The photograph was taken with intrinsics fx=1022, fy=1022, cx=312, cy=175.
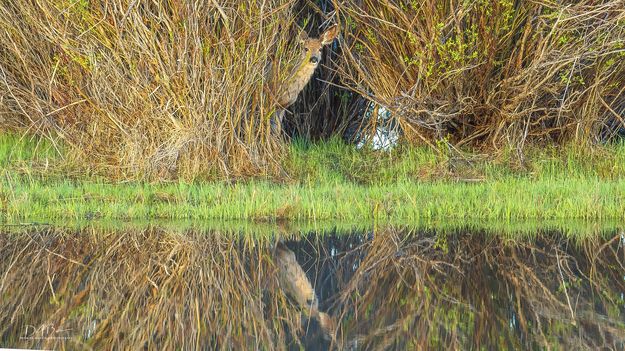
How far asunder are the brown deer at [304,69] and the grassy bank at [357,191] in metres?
0.48

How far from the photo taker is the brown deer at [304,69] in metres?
9.91

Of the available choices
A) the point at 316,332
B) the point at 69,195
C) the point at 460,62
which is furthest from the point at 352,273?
the point at 460,62

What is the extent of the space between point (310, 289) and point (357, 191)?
125 inches

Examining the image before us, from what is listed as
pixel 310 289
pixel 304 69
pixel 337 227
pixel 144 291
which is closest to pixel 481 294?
pixel 310 289

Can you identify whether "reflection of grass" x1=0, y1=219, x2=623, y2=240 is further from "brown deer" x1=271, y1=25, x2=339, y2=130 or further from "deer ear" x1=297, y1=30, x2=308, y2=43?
"deer ear" x1=297, y1=30, x2=308, y2=43

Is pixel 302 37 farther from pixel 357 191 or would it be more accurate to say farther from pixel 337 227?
pixel 337 227

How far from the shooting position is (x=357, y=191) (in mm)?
8680

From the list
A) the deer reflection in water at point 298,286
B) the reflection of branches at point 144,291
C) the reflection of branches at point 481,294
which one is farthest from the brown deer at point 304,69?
the deer reflection in water at point 298,286

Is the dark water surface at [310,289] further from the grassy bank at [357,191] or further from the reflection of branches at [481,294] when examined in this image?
the grassy bank at [357,191]

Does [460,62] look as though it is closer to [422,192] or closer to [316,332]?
[422,192]

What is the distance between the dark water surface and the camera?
4520 millimetres


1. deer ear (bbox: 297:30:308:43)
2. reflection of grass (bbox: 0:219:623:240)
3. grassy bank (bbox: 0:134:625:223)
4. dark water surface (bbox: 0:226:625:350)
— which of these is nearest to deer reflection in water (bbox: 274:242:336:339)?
dark water surface (bbox: 0:226:625:350)

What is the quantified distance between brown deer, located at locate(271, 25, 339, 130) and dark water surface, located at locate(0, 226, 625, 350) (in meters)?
2.78

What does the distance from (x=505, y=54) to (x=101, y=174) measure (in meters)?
4.16
